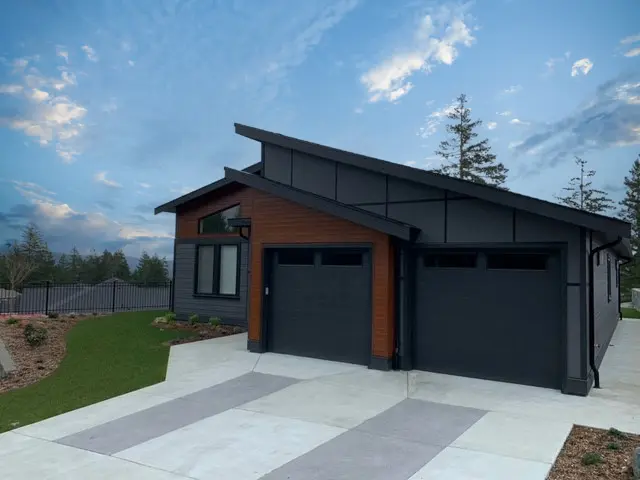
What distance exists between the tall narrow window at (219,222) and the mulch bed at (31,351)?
4857 millimetres

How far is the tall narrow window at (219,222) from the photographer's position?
14195 mm

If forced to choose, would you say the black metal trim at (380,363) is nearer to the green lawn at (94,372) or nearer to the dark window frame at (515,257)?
the dark window frame at (515,257)

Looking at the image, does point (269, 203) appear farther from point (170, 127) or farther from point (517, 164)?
point (517, 164)

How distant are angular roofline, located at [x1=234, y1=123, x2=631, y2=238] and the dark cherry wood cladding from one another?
1.17m

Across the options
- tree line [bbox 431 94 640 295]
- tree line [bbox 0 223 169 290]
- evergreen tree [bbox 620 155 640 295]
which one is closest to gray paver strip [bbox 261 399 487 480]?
tree line [bbox 0 223 169 290]

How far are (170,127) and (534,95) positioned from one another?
18543mm

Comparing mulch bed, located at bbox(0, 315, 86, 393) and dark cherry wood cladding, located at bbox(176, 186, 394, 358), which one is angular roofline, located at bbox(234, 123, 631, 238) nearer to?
dark cherry wood cladding, located at bbox(176, 186, 394, 358)

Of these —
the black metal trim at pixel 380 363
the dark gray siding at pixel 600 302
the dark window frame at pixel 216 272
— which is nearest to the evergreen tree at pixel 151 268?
the dark window frame at pixel 216 272

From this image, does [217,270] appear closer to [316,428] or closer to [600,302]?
[316,428]

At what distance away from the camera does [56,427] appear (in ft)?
18.4

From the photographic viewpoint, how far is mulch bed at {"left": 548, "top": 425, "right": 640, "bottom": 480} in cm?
413

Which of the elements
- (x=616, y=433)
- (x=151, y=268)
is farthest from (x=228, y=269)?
(x=151, y=268)

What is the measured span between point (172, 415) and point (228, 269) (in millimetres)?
8437

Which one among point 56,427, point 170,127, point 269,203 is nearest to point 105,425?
point 56,427
